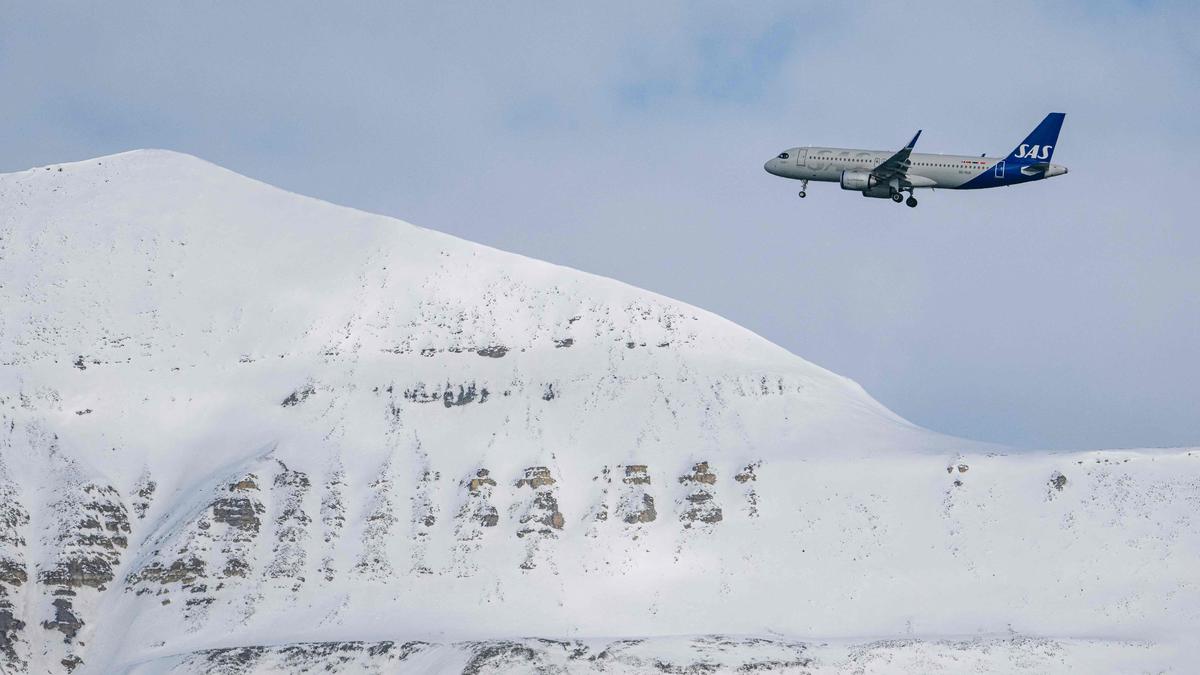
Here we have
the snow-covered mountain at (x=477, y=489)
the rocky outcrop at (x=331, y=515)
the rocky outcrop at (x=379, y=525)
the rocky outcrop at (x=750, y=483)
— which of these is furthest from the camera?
the rocky outcrop at (x=750, y=483)

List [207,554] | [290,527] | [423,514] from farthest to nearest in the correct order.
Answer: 1. [423,514]
2. [290,527]
3. [207,554]

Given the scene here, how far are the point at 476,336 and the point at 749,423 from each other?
29348 millimetres

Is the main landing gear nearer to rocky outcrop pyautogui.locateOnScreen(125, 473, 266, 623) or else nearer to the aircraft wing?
the aircraft wing

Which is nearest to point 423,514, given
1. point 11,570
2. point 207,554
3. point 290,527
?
point 290,527

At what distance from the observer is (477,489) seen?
538ft

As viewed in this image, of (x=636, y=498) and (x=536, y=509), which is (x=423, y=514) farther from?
(x=636, y=498)

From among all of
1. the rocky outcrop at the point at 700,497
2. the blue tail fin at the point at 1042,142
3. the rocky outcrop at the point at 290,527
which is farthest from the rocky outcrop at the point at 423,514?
the blue tail fin at the point at 1042,142

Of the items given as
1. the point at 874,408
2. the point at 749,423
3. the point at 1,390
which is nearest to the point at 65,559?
the point at 1,390

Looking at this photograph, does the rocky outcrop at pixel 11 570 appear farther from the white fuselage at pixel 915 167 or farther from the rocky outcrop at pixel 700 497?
the white fuselage at pixel 915 167

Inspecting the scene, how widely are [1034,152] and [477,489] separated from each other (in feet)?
190

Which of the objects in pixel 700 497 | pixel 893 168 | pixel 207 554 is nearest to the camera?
pixel 893 168

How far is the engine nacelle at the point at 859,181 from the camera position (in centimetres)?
13362

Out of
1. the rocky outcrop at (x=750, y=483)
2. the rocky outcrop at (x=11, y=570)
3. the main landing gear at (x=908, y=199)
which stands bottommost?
the rocky outcrop at (x=11, y=570)

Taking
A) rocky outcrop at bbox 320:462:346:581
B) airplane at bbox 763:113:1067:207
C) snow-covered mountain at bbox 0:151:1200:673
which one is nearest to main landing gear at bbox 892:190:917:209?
airplane at bbox 763:113:1067:207
